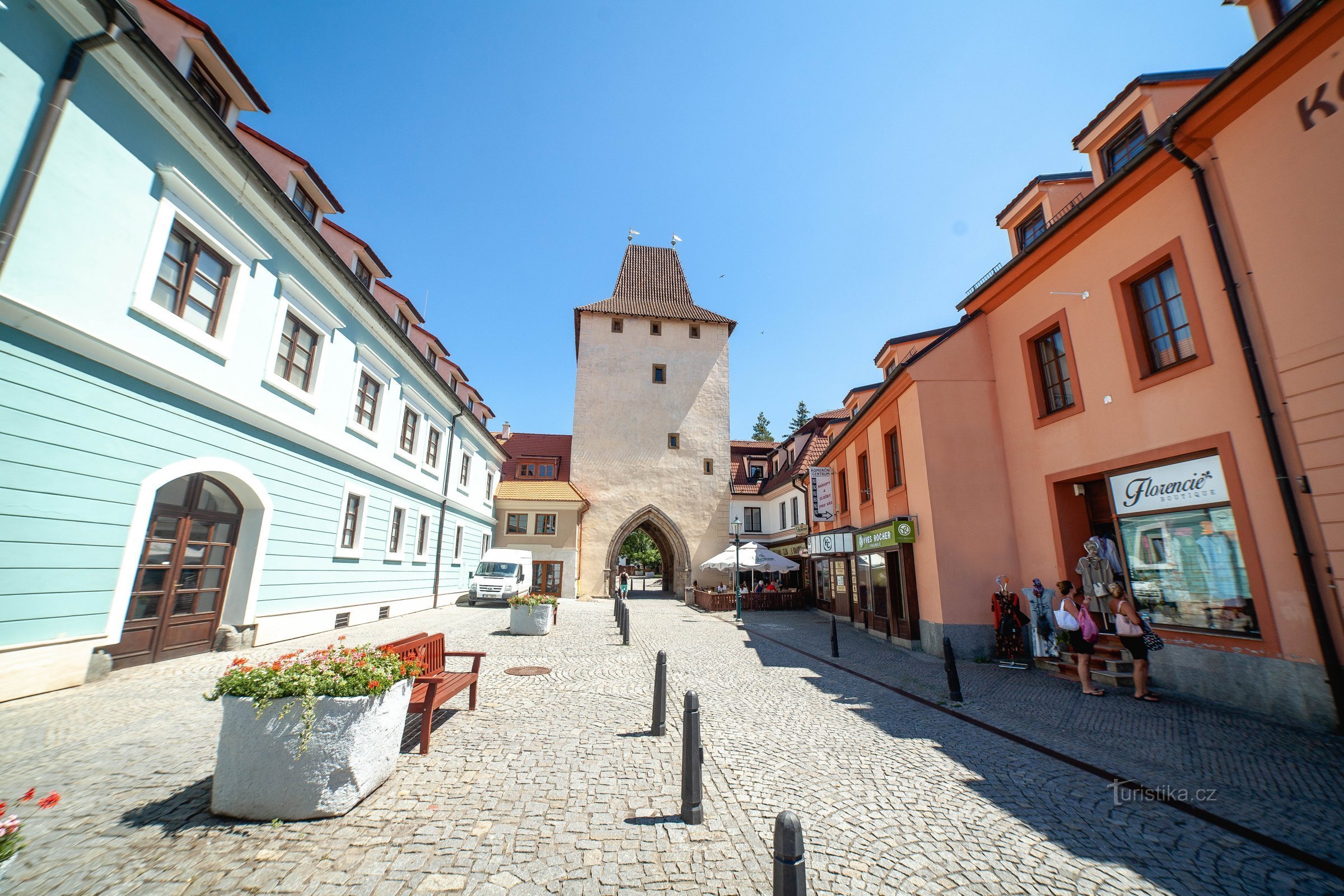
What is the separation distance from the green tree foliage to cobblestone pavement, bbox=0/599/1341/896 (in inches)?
2632

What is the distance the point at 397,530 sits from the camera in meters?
16.5

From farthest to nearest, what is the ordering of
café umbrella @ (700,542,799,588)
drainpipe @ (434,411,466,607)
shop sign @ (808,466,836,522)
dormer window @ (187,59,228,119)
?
café umbrella @ (700,542,799,588)
drainpipe @ (434,411,466,607)
shop sign @ (808,466,836,522)
dormer window @ (187,59,228,119)

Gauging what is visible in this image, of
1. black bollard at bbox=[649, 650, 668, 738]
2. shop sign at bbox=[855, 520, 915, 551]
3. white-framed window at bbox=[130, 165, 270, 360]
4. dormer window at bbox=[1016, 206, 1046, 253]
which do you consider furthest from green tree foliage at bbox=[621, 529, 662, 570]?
black bollard at bbox=[649, 650, 668, 738]

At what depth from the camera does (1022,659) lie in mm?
10086

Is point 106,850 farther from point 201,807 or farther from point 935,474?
point 935,474

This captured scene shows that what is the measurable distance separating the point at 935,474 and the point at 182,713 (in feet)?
41.2

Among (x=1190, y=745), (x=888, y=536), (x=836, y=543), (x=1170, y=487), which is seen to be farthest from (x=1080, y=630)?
(x=836, y=543)

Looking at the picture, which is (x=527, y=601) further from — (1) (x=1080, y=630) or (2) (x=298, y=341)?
(1) (x=1080, y=630)

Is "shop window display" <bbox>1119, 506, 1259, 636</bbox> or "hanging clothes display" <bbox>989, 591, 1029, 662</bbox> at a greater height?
"shop window display" <bbox>1119, 506, 1259, 636</bbox>

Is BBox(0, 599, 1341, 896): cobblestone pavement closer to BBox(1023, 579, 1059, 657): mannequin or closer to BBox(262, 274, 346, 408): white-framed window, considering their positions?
BBox(1023, 579, 1059, 657): mannequin

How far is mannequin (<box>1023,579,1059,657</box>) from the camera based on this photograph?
9642mm

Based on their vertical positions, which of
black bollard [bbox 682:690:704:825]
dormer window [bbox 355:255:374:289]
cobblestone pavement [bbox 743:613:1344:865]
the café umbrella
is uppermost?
dormer window [bbox 355:255:374:289]

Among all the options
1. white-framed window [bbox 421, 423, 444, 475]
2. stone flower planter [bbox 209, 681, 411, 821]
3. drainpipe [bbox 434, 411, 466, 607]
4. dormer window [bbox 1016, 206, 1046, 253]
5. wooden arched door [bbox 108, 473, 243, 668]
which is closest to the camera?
stone flower planter [bbox 209, 681, 411, 821]

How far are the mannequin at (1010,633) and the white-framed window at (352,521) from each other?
1466 centimetres
